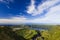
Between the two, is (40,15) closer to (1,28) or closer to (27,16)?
(27,16)

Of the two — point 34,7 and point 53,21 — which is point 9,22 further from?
point 53,21

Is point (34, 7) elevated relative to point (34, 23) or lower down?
elevated

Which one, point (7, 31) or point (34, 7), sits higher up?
point (34, 7)

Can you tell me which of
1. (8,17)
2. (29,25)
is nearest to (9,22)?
(8,17)

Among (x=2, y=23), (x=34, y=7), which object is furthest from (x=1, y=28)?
(x=34, y=7)

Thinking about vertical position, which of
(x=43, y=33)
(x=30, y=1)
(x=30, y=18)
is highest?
(x=30, y=1)

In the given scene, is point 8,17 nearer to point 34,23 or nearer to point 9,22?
point 9,22

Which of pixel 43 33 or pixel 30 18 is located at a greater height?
pixel 30 18

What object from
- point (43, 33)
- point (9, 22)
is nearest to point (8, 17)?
point (9, 22)
